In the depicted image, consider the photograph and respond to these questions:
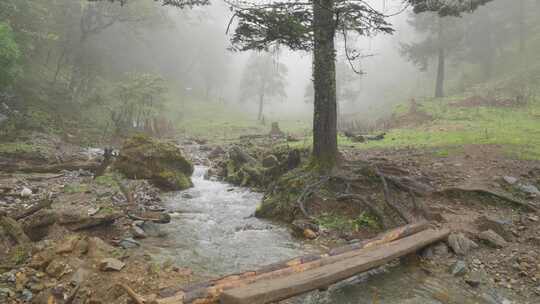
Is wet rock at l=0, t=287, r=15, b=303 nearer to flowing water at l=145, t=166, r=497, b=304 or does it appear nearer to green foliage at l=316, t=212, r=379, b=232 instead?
flowing water at l=145, t=166, r=497, b=304

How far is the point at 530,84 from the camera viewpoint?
77.5ft

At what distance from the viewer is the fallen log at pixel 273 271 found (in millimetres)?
3371

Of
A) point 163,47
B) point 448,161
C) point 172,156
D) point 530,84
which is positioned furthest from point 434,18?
point 163,47

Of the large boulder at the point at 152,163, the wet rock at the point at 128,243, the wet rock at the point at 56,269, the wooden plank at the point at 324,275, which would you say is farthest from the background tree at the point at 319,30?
the wet rock at the point at 56,269

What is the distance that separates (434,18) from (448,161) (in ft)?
81.9

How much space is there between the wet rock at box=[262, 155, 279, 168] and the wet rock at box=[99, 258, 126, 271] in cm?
762

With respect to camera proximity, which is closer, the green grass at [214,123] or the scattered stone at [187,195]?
the scattered stone at [187,195]

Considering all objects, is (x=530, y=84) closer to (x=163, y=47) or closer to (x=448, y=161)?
(x=448, y=161)

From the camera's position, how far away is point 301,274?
12.9ft

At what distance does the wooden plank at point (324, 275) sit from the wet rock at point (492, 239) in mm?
717

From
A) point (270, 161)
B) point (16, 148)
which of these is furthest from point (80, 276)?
point (16, 148)

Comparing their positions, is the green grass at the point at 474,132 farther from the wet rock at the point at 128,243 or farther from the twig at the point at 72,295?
the twig at the point at 72,295

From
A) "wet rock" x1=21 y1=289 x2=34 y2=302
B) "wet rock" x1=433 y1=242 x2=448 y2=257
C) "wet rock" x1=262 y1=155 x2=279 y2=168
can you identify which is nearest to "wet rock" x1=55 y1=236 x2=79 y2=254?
"wet rock" x1=21 y1=289 x2=34 y2=302

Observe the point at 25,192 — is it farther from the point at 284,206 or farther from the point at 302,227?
the point at 302,227
